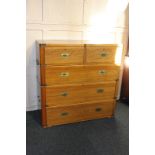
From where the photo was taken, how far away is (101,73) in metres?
2.57

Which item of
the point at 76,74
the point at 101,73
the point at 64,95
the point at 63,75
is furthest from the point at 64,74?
the point at 101,73

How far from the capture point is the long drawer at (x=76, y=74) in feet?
7.52

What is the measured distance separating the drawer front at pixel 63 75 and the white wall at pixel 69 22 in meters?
0.54

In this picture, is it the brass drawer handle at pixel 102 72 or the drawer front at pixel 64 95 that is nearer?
the drawer front at pixel 64 95

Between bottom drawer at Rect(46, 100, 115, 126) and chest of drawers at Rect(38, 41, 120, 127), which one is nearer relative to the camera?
chest of drawers at Rect(38, 41, 120, 127)

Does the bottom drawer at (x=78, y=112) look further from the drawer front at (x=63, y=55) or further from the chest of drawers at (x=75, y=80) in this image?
the drawer front at (x=63, y=55)

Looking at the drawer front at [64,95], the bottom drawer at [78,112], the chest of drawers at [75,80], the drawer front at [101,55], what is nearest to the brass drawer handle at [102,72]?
the chest of drawers at [75,80]

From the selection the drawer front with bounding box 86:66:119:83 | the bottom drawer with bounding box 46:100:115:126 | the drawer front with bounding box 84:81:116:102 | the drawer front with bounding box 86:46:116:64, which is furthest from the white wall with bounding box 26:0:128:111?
the drawer front with bounding box 84:81:116:102

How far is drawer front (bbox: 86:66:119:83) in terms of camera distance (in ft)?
8.23

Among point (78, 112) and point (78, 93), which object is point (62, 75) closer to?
point (78, 93)

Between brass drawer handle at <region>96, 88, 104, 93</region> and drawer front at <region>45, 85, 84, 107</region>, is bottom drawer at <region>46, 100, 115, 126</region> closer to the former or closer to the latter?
drawer front at <region>45, 85, 84, 107</region>

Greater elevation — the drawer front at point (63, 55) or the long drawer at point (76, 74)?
the drawer front at point (63, 55)

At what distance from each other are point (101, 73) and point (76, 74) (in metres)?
0.38
